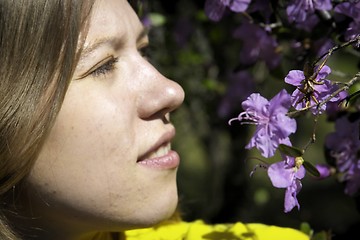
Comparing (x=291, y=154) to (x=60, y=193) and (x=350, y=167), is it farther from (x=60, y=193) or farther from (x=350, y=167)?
(x=60, y=193)

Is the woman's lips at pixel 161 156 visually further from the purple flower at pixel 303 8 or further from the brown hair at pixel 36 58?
the purple flower at pixel 303 8

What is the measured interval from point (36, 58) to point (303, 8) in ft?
1.83

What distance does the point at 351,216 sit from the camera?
4.03 metres

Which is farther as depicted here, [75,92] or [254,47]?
[254,47]

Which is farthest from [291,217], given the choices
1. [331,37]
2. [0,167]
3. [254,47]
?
[0,167]

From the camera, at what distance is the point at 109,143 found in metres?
1.45

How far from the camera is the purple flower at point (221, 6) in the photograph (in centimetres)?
163

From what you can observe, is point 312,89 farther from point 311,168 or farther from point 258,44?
point 258,44

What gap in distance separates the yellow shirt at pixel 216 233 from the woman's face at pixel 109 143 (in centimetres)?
20

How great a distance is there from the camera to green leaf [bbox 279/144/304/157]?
1.29 m

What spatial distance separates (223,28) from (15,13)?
1533 millimetres

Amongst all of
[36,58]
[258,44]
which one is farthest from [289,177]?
[258,44]

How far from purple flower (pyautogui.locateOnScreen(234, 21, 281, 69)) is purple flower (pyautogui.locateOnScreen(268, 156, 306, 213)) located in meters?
0.60

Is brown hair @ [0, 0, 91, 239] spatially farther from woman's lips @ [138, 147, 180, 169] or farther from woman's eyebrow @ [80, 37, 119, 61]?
woman's lips @ [138, 147, 180, 169]
